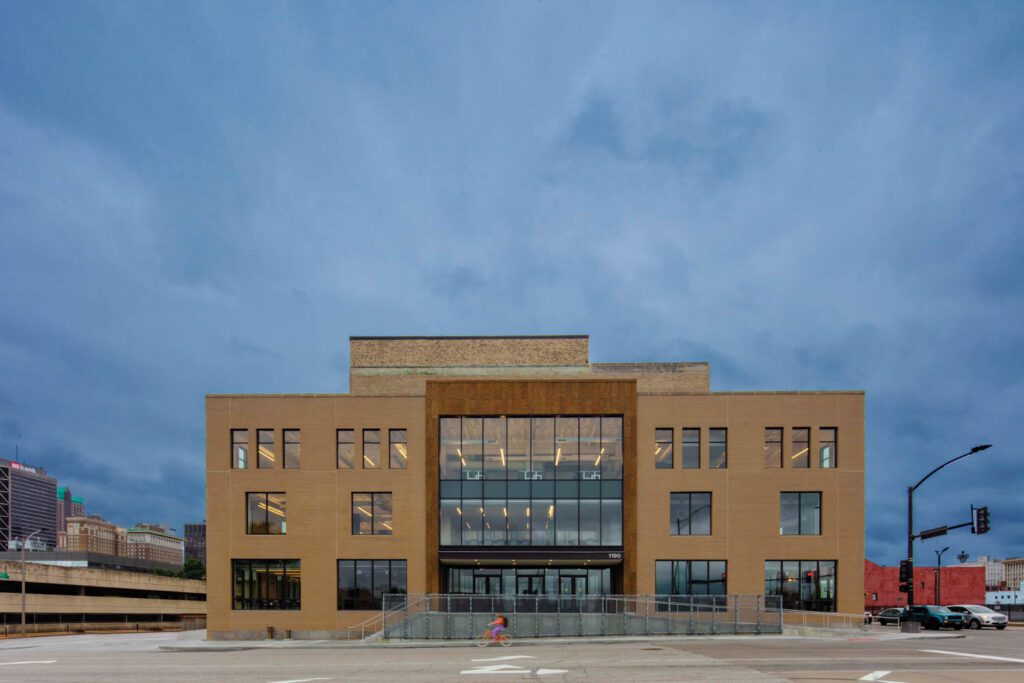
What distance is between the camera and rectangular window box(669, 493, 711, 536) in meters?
40.8

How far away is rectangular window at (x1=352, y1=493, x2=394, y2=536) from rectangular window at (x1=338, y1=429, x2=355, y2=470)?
1.95 meters

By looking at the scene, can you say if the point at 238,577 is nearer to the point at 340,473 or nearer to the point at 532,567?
the point at 340,473

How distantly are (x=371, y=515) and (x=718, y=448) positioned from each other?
1982 centimetres

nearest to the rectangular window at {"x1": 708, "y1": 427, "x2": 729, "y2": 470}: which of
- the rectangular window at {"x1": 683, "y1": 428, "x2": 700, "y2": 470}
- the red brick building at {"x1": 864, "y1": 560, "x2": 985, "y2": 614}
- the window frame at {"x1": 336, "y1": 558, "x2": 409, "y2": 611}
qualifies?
the rectangular window at {"x1": 683, "y1": 428, "x2": 700, "y2": 470}

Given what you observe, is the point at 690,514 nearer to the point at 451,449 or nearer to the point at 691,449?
the point at 691,449

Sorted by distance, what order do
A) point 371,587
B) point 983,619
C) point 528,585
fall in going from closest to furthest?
point 371,587, point 528,585, point 983,619

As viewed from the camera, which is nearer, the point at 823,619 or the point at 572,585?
the point at 823,619

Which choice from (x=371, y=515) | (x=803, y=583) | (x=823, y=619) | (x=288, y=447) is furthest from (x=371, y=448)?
(x=823, y=619)

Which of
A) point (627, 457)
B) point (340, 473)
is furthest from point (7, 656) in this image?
point (627, 457)

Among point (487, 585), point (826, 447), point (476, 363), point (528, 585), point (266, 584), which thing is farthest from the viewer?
point (476, 363)

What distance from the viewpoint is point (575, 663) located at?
Result: 22.1 metres

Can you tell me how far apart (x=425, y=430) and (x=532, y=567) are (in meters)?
10.1

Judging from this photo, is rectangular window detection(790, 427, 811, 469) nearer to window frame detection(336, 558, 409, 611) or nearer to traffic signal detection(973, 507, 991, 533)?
traffic signal detection(973, 507, 991, 533)

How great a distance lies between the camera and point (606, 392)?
1650 inches
